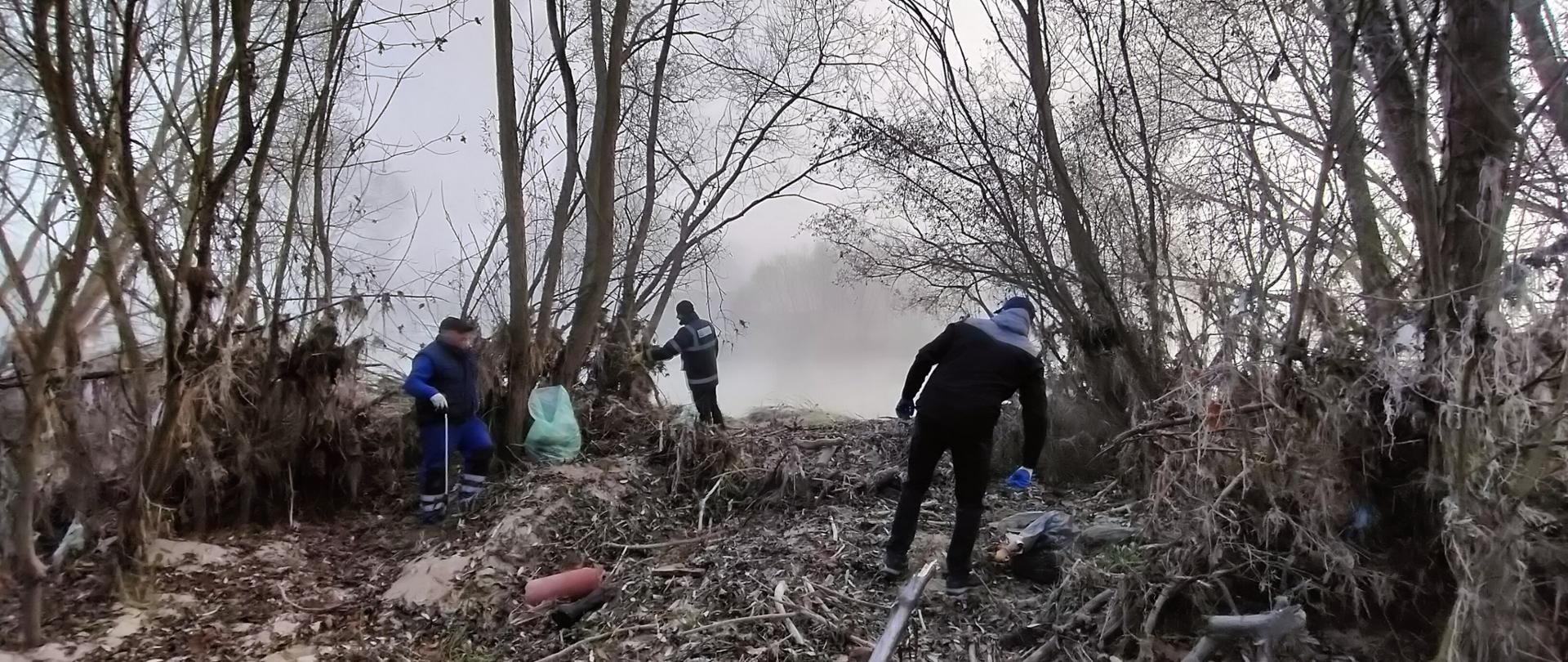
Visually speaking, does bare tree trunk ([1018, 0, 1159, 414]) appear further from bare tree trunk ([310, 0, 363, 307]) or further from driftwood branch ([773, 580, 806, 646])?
bare tree trunk ([310, 0, 363, 307])

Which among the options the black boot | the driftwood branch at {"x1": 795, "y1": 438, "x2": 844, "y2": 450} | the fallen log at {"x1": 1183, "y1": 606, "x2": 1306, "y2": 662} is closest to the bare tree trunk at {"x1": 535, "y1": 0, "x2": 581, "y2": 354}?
the driftwood branch at {"x1": 795, "y1": 438, "x2": 844, "y2": 450}

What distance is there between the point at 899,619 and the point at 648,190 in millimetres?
7441

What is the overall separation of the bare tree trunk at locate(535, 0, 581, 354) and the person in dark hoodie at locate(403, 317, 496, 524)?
3.93 ft

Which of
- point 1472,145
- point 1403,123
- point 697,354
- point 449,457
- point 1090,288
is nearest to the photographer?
point 1472,145

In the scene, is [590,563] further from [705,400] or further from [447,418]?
[705,400]

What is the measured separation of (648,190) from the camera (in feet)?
31.7

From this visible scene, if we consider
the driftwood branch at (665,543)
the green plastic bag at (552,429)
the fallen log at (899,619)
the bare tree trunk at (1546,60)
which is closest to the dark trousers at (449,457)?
the green plastic bag at (552,429)

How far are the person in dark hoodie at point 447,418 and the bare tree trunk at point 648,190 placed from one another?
2406 millimetres

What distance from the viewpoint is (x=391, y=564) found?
16.0ft

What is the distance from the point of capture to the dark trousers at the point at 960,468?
3824 mm

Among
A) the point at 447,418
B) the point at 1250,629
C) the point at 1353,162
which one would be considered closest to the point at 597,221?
the point at 447,418

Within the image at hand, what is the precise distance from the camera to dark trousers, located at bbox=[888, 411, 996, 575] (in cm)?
382

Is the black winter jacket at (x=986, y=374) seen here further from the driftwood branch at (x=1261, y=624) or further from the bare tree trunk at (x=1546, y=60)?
the bare tree trunk at (x=1546, y=60)

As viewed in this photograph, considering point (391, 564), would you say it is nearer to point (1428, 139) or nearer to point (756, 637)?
point (756, 637)
